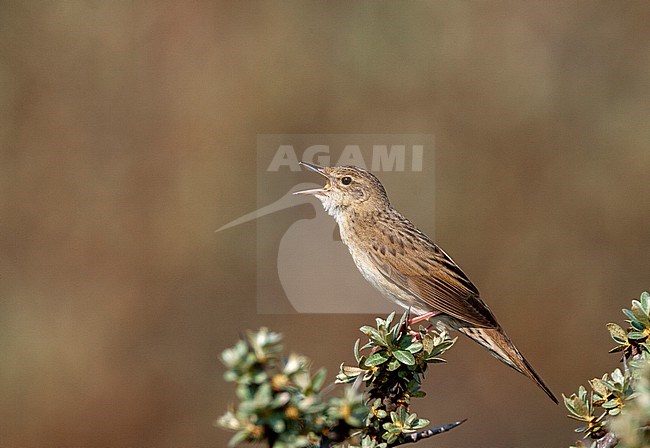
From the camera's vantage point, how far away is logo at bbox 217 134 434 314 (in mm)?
7203

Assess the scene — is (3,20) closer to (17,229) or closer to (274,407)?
(17,229)

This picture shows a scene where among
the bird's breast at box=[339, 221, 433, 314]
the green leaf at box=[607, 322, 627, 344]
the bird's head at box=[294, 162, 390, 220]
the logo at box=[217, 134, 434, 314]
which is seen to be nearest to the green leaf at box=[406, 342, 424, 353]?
the green leaf at box=[607, 322, 627, 344]

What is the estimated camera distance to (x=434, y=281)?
469 cm

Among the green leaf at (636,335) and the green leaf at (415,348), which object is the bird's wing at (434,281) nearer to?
the green leaf at (415,348)

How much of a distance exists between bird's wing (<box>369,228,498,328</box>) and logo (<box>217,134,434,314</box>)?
230 cm

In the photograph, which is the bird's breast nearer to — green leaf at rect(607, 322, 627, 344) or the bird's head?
the bird's head

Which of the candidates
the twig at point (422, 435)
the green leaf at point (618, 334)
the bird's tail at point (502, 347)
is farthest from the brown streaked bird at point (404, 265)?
the twig at point (422, 435)

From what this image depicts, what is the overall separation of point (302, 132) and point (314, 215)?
2.75ft

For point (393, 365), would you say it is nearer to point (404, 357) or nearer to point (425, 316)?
point (404, 357)

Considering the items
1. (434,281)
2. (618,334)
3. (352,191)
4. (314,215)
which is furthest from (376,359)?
(314,215)

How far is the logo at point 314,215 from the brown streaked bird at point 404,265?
186 cm

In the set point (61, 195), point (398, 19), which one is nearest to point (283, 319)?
point (61, 195)

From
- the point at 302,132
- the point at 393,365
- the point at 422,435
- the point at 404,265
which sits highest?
the point at 302,132

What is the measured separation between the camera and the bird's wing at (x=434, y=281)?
4445 millimetres
